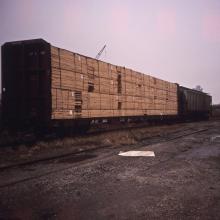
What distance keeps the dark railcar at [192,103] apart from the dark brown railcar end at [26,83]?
21.4 metres

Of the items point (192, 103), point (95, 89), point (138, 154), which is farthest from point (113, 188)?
point (192, 103)

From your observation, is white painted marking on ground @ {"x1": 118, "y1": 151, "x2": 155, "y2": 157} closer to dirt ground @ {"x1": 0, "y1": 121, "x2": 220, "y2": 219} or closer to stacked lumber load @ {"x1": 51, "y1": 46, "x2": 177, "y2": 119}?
dirt ground @ {"x1": 0, "y1": 121, "x2": 220, "y2": 219}

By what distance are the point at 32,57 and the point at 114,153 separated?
589 centimetres

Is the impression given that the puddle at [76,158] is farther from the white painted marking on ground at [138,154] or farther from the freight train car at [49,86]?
the freight train car at [49,86]

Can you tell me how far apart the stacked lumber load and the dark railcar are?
27.8ft

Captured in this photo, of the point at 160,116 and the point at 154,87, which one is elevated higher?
the point at 154,87

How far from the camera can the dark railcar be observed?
30.1 meters

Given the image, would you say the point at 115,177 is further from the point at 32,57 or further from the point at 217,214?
the point at 32,57

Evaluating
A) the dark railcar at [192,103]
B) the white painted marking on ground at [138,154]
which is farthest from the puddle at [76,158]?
the dark railcar at [192,103]

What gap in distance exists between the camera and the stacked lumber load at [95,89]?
1180 centimetres

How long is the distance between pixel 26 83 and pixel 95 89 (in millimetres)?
4069

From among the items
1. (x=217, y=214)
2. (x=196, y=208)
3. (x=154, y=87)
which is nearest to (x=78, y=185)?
(x=196, y=208)

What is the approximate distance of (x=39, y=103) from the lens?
11.4m

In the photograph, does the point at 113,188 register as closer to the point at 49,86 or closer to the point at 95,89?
the point at 49,86
